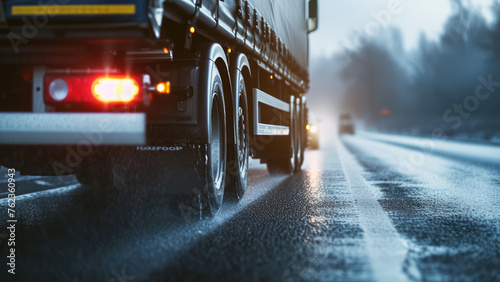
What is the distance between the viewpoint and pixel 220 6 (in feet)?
19.4

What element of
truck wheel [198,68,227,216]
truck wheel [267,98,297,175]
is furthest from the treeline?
truck wheel [198,68,227,216]

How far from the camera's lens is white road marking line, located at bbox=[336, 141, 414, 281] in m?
3.81

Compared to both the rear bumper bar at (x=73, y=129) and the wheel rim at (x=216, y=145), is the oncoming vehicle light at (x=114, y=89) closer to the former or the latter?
the rear bumper bar at (x=73, y=129)

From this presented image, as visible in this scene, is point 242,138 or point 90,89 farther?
point 242,138

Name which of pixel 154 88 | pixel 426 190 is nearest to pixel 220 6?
pixel 154 88

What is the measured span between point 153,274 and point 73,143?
1.26 m

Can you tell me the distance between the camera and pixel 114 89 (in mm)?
4551

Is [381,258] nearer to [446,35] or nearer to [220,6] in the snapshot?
[220,6]

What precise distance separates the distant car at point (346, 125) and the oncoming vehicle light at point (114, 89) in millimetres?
77514

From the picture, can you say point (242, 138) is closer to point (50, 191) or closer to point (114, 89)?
point (114, 89)

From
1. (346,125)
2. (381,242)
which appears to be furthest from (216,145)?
(346,125)

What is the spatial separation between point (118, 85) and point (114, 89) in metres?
0.05

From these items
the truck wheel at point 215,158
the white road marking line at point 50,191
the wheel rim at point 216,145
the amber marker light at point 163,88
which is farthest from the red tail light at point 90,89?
the white road marking line at point 50,191

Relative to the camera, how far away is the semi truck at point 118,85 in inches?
172
